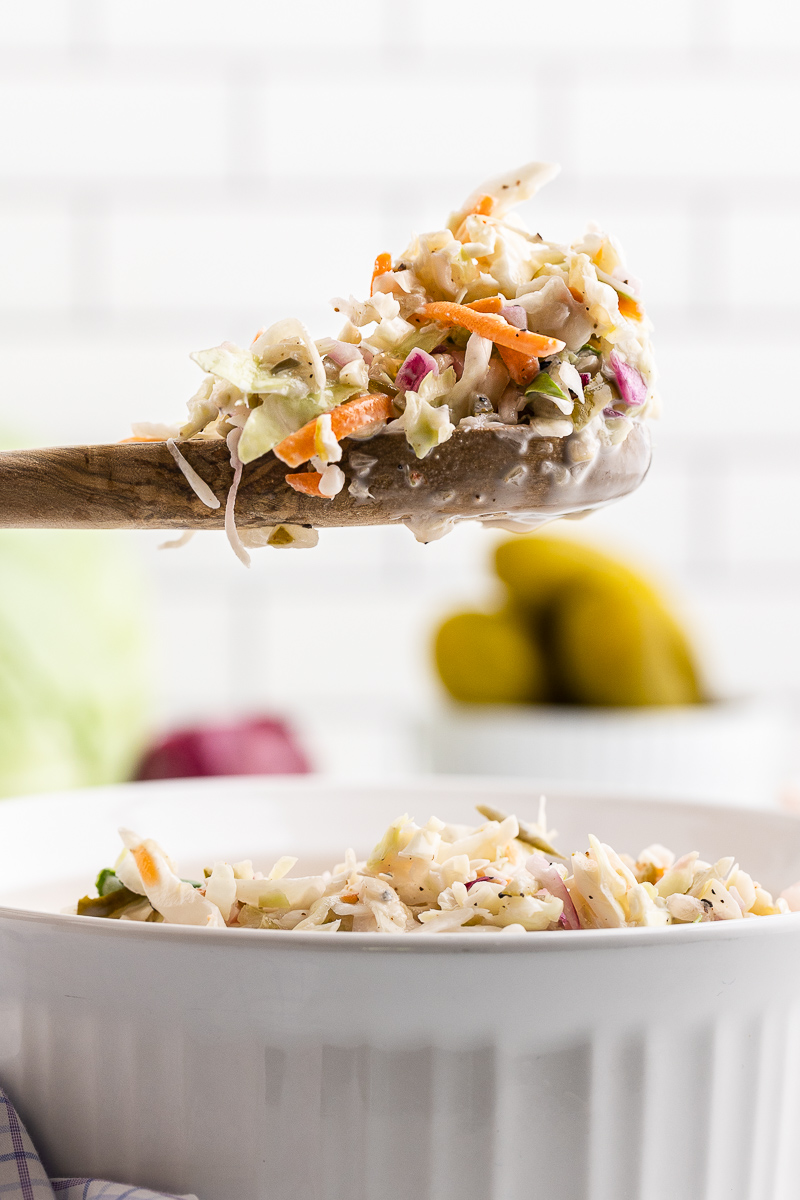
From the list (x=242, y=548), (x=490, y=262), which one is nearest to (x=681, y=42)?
(x=490, y=262)

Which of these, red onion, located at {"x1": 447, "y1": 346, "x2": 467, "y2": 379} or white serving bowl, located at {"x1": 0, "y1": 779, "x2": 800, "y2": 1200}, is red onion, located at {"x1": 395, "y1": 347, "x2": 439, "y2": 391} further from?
white serving bowl, located at {"x1": 0, "y1": 779, "x2": 800, "y2": 1200}

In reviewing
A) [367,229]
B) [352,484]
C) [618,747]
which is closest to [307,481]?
[352,484]

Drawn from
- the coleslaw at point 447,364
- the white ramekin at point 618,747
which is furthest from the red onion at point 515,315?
the white ramekin at point 618,747

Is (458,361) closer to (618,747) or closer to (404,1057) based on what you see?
(404,1057)

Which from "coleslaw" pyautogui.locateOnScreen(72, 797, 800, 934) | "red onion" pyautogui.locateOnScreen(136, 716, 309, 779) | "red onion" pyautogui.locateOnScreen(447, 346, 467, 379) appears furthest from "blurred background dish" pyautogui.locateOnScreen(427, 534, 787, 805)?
"red onion" pyautogui.locateOnScreen(447, 346, 467, 379)

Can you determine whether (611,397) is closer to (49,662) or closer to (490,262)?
(490,262)
